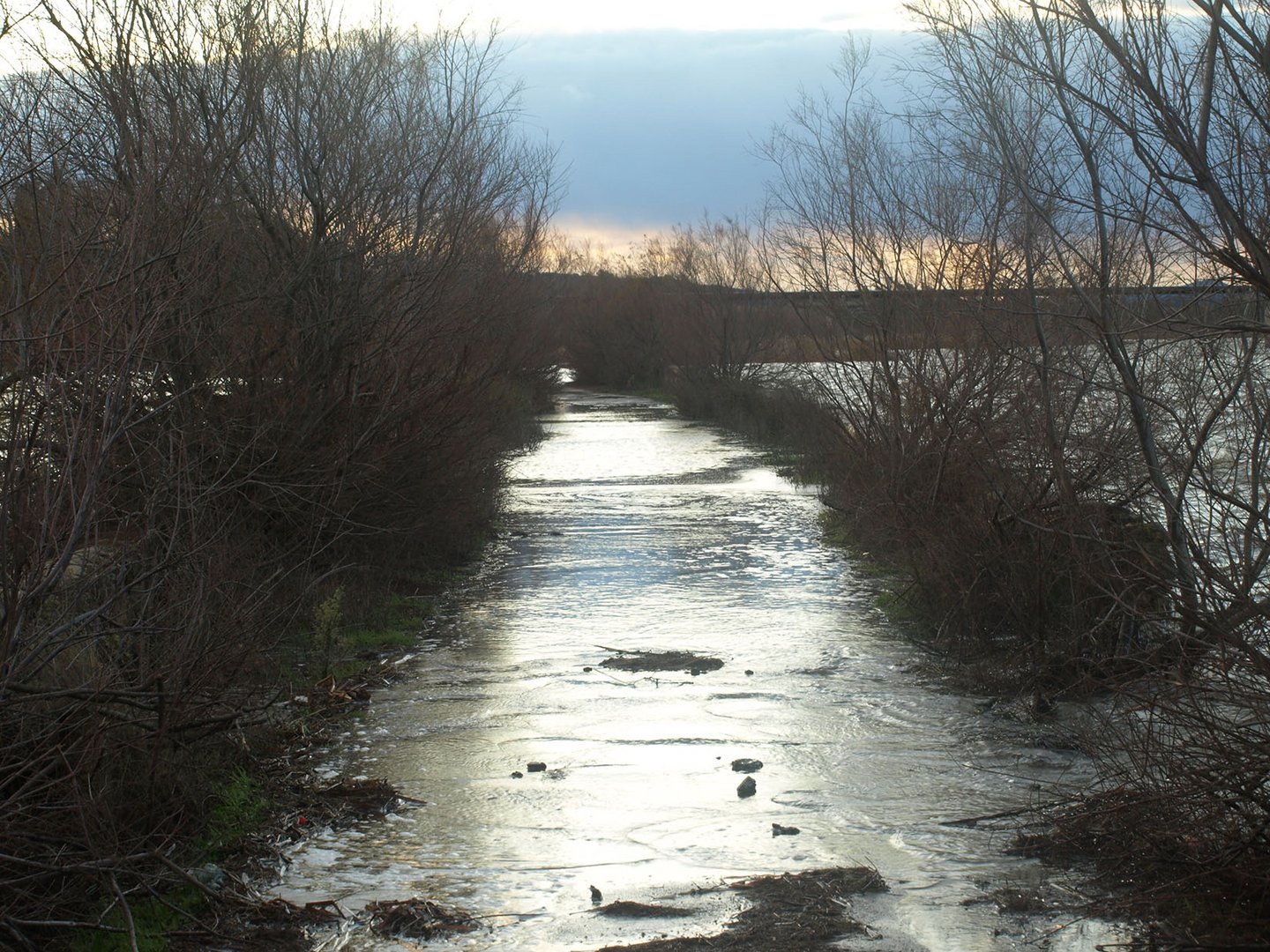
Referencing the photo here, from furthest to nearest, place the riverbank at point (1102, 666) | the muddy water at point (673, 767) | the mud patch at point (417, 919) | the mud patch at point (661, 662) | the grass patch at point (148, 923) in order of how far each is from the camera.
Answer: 1. the mud patch at point (661, 662)
2. the muddy water at point (673, 767)
3. the mud patch at point (417, 919)
4. the grass patch at point (148, 923)
5. the riverbank at point (1102, 666)

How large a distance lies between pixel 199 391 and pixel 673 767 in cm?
494

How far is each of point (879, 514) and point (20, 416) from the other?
8.87 meters

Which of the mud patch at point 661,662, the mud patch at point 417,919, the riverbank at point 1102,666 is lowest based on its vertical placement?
the mud patch at point 417,919

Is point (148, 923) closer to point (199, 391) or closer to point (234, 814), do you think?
point (234, 814)

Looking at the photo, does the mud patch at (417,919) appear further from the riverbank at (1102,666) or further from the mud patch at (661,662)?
the mud patch at (661,662)

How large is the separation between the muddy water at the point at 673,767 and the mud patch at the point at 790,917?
→ 0.35 feet

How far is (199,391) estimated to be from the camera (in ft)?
32.0

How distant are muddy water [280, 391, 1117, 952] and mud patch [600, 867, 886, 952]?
0.11 m

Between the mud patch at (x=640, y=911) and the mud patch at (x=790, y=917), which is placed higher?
the mud patch at (x=790, y=917)

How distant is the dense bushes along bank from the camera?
15.7 feet

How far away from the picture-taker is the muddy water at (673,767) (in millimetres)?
5418

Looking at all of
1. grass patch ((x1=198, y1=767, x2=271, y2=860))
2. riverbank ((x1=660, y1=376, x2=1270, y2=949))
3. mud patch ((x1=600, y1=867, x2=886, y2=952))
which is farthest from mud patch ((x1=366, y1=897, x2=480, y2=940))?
riverbank ((x1=660, y1=376, x2=1270, y2=949))

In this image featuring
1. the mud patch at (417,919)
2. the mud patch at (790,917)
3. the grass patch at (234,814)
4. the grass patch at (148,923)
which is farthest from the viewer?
the grass patch at (234,814)

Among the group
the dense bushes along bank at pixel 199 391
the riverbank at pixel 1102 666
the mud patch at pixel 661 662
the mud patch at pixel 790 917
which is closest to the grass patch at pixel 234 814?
the dense bushes along bank at pixel 199 391
